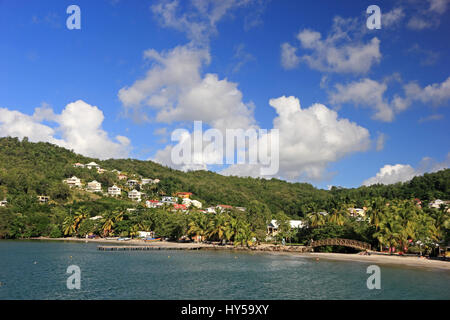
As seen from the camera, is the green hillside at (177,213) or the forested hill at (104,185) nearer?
the green hillside at (177,213)

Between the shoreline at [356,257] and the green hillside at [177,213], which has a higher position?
the green hillside at [177,213]

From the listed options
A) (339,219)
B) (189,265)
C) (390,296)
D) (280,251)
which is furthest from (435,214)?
(189,265)

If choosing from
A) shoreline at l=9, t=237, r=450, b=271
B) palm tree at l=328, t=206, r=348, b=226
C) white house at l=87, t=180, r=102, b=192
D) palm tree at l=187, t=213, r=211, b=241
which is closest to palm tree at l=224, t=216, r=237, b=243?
shoreline at l=9, t=237, r=450, b=271

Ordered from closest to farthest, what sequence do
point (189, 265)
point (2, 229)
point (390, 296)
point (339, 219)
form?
point (390, 296) → point (189, 265) → point (339, 219) → point (2, 229)

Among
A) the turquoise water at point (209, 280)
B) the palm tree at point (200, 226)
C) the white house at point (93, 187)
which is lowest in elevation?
the turquoise water at point (209, 280)

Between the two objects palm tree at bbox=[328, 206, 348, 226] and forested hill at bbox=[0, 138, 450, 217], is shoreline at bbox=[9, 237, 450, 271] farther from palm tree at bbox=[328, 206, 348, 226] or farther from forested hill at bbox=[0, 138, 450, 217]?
forested hill at bbox=[0, 138, 450, 217]

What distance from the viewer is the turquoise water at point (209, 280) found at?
3450 cm

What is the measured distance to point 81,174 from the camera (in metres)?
166

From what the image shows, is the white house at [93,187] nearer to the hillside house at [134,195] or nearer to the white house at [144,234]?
the hillside house at [134,195]

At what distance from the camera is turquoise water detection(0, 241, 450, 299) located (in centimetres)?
3450

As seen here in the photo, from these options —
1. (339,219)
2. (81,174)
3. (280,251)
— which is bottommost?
(280,251)

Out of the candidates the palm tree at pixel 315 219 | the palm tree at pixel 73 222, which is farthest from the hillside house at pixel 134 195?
the palm tree at pixel 315 219
